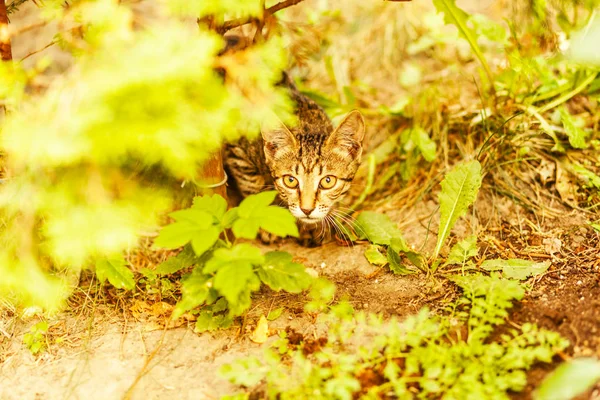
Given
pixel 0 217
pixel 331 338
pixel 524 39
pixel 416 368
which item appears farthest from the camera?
pixel 524 39

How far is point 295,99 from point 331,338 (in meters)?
1.75

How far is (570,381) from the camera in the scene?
64.9 inches

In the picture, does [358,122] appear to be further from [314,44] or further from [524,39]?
[524,39]

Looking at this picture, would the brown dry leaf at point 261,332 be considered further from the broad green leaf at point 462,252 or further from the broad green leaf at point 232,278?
the broad green leaf at point 462,252

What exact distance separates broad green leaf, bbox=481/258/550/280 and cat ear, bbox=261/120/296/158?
4.15ft

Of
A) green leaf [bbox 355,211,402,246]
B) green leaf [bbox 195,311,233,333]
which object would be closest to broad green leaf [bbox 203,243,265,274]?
green leaf [bbox 195,311,233,333]

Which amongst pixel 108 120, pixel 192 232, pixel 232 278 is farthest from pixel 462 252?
pixel 108 120

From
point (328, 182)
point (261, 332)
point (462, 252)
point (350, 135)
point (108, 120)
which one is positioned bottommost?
point (261, 332)

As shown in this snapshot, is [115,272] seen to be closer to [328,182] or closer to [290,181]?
[290,181]

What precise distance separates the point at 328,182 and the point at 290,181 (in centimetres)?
23

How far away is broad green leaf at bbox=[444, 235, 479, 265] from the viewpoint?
8.82 ft

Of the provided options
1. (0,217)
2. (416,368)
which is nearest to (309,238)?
(416,368)

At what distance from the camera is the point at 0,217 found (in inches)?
103

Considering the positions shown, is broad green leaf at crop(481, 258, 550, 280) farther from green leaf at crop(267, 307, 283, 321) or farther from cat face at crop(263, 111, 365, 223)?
green leaf at crop(267, 307, 283, 321)
